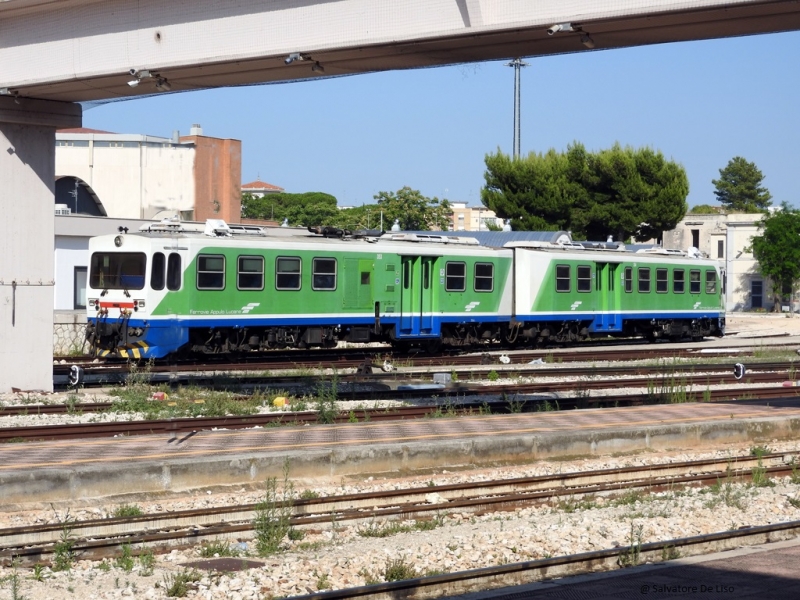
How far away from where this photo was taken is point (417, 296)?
29000 millimetres

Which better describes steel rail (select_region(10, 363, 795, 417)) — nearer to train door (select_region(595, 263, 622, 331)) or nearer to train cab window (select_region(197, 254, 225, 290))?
train cab window (select_region(197, 254, 225, 290))

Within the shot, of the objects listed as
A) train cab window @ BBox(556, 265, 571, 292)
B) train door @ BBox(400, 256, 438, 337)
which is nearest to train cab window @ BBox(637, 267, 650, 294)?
train cab window @ BBox(556, 265, 571, 292)

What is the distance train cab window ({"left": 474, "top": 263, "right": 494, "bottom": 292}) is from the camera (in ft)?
101

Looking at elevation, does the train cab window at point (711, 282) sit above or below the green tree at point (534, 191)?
below

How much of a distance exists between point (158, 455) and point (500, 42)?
6552mm

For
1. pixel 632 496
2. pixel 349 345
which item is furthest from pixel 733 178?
pixel 632 496

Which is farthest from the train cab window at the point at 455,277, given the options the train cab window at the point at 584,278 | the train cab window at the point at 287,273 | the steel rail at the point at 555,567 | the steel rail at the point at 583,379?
the steel rail at the point at 555,567

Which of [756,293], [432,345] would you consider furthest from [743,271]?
[432,345]

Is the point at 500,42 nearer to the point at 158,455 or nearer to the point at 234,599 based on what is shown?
the point at 158,455

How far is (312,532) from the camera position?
33.2 ft

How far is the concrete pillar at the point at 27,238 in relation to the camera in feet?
63.5

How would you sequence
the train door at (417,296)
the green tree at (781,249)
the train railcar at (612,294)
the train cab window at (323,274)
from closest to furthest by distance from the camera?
the train cab window at (323,274)
the train door at (417,296)
the train railcar at (612,294)
the green tree at (781,249)

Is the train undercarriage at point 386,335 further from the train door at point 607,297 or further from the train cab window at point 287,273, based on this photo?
the train cab window at point 287,273

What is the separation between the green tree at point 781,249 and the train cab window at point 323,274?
4251 centimetres
